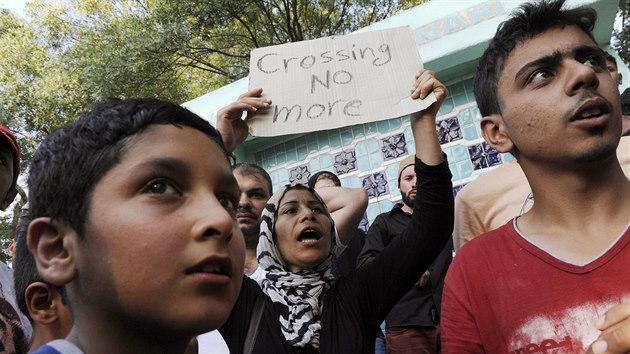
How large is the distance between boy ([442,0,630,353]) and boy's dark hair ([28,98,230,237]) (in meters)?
0.71

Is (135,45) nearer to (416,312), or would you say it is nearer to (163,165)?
(416,312)

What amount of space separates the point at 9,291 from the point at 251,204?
1.16 metres

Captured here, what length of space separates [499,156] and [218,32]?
6.62m

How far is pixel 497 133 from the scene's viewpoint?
1382 mm

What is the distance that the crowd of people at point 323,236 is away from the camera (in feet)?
2.70

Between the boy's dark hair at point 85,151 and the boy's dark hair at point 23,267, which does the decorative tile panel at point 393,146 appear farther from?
the boy's dark hair at point 85,151

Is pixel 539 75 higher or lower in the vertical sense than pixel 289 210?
higher

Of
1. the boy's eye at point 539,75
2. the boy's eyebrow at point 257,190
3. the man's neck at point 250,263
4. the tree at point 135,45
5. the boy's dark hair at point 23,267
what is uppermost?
the tree at point 135,45

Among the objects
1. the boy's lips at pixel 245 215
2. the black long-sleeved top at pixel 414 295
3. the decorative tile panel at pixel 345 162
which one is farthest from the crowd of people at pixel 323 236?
the decorative tile panel at pixel 345 162

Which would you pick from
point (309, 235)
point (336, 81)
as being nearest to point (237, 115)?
point (336, 81)

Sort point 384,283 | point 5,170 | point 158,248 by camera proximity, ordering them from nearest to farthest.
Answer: point 158,248 → point 384,283 → point 5,170

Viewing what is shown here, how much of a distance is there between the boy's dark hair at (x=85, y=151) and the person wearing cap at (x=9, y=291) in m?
0.81

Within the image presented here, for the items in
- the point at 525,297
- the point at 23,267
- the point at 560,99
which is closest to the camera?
the point at 525,297

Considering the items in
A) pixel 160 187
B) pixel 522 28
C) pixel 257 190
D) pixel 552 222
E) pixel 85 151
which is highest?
pixel 522 28
